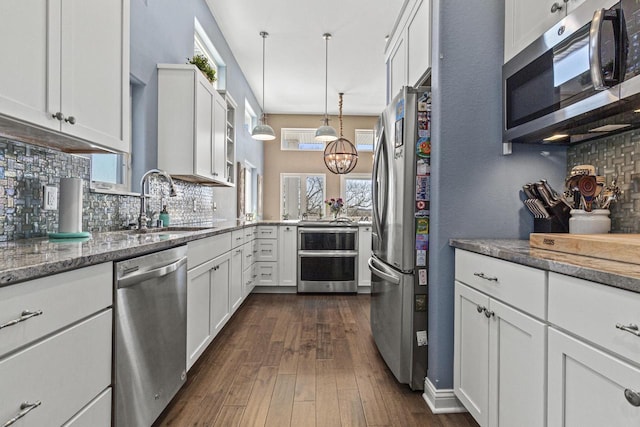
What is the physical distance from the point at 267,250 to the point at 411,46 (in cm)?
305

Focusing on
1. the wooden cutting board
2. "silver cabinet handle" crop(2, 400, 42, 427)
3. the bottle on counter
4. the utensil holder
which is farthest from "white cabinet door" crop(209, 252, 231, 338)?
the utensil holder

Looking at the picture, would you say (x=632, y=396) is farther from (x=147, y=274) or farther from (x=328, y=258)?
(x=328, y=258)

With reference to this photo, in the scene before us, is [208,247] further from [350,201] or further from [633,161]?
[350,201]

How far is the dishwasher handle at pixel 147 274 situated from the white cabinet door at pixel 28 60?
2.06ft

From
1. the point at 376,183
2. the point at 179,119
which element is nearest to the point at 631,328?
the point at 376,183

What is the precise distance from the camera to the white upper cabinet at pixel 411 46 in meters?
2.08

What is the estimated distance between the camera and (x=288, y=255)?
4.60 metres

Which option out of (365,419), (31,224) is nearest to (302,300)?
(365,419)

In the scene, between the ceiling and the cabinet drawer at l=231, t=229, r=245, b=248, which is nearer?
the cabinet drawer at l=231, t=229, r=245, b=248

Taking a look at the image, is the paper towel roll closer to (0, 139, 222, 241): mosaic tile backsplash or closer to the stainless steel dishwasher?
(0, 139, 222, 241): mosaic tile backsplash

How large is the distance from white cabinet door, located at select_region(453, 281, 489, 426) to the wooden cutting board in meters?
0.35

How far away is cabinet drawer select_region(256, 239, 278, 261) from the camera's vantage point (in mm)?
4582

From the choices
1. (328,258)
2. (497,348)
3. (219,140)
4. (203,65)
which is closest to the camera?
(497,348)

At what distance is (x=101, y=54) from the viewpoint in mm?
1581
